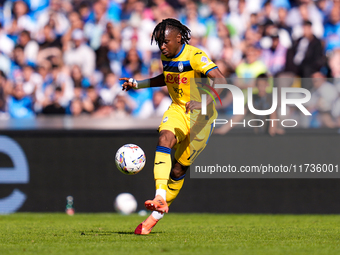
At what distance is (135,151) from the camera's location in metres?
6.94

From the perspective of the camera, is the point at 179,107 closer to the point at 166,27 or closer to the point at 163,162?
the point at 163,162

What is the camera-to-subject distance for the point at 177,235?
682cm

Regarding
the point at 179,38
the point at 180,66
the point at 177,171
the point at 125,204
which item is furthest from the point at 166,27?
the point at 125,204

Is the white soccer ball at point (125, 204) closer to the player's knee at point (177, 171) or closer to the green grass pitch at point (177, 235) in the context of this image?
the green grass pitch at point (177, 235)

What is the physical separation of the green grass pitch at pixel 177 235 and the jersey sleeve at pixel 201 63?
6.60 ft

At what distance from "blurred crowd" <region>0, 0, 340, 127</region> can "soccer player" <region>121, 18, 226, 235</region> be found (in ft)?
12.0

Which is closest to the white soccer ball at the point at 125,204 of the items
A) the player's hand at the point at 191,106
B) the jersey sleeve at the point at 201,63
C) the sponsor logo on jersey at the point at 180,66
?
the sponsor logo on jersey at the point at 180,66

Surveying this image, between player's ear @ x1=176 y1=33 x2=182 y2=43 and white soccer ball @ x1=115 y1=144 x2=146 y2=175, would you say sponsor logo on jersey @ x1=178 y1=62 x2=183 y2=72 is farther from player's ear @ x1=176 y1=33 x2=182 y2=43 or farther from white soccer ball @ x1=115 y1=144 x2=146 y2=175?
white soccer ball @ x1=115 y1=144 x2=146 y2=175

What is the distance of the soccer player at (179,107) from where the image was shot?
6578 millimetres

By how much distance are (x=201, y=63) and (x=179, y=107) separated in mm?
650

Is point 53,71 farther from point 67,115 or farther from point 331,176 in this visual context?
point 331,176

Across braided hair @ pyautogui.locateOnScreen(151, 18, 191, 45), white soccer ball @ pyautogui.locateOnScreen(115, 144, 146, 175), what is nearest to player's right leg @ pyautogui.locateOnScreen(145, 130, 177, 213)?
white soccer ball @ pyautogui.locateOnScreen(115, 144, 146, 175)

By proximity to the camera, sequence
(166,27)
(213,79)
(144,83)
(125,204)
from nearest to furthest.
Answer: (213,79)
(166,27)
(144,83)
(125,204)

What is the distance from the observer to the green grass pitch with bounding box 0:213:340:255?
538 cm
